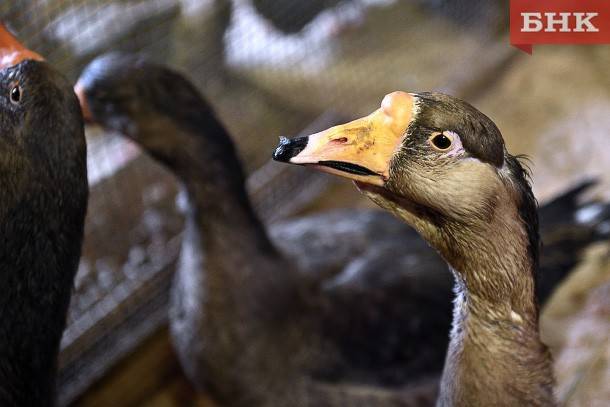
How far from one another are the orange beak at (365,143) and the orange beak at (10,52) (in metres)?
0.42

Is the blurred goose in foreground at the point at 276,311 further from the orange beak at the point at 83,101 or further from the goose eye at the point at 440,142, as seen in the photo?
the goose eye at the point at 440,142

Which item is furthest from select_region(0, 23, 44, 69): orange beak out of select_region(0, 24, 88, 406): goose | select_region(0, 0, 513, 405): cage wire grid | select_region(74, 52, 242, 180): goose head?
select_region(0, 0, 513, 405): cage wire grid

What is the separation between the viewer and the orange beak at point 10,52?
1.00m

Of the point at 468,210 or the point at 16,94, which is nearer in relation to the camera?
the point at 468,210

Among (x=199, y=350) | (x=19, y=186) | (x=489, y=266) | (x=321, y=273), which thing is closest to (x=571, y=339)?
(x=321, y=273)

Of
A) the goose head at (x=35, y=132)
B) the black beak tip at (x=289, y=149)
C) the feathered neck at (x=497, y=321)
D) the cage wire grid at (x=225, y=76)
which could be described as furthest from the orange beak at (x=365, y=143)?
the cage wire grid at (x=225, y=76)

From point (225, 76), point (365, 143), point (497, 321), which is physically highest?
point (365, 143)

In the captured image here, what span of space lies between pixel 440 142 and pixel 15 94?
1.87 ft

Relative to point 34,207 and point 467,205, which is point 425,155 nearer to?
point 467,205

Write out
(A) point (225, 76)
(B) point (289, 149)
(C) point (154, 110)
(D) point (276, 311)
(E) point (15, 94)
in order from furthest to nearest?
(A) point (225, 76), (D) point (276, 311), (C) point (154, 110), (E) point (15, 94), (B) point (289, 149)

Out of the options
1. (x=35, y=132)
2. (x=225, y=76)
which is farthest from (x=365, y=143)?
(x=225, y=76)

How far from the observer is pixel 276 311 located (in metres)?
1.62

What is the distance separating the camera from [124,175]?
2215 millimetres

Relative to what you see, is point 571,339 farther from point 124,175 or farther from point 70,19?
point 70,19
